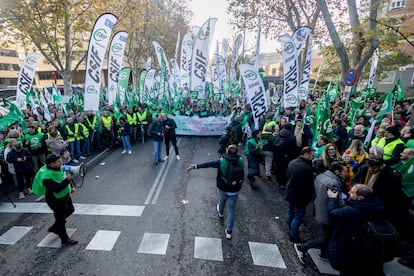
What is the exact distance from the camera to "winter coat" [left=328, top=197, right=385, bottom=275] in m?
2.81

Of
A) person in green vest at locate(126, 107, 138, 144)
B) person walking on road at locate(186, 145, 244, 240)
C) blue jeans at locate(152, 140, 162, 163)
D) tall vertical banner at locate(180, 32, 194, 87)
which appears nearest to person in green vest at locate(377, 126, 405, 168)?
person walking on road at locate(186, 145, 244, 240)

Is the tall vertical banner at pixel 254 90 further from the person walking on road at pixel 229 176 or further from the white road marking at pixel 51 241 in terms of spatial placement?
the white road marking at pixel 51 241

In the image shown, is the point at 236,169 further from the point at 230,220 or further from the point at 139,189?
the point at 139,189

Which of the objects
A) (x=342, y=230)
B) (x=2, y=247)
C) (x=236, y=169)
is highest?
(x=236, y=169)

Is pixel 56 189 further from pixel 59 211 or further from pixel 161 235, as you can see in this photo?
pixel 161 235

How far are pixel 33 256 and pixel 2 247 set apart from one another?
0.84 metres

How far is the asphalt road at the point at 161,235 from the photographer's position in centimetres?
376

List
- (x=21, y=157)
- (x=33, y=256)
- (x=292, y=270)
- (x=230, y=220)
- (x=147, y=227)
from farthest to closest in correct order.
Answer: (x=21, y=157) < (x=147, y=227) < (x=230, y=220) < (x=33, y=256) < (x=292, y=270)

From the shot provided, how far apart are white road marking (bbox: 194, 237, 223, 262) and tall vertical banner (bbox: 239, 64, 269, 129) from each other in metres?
4.53

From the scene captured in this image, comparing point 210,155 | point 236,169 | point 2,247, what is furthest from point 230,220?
point 210,155

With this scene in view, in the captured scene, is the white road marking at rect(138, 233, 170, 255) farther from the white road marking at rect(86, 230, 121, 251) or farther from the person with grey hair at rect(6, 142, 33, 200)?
the person with grey hair at rect(6, 142, 33, 200)

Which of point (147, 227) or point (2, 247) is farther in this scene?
point (147, 227)

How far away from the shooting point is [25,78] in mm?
10055

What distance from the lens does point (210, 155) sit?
9.52 m
